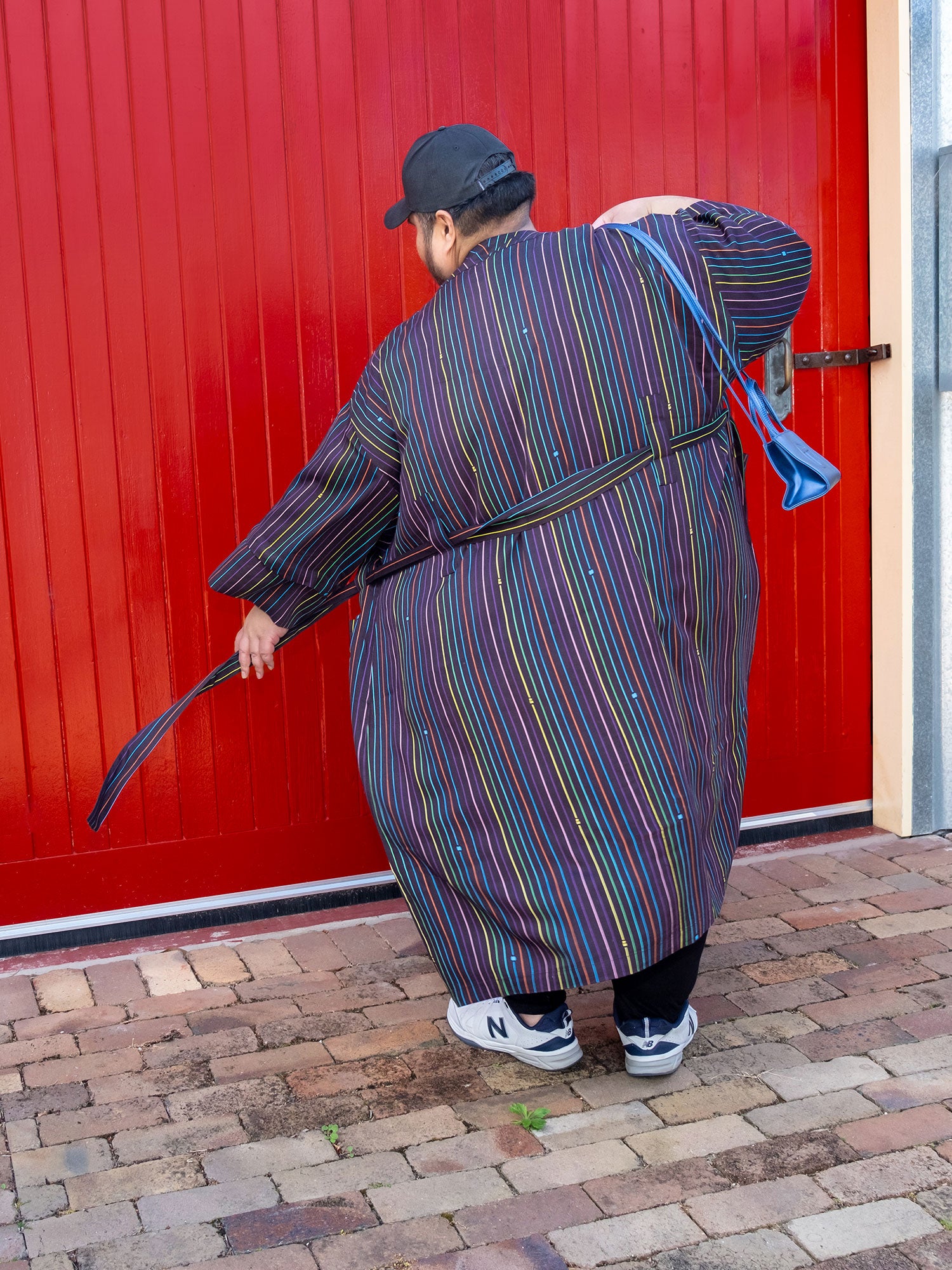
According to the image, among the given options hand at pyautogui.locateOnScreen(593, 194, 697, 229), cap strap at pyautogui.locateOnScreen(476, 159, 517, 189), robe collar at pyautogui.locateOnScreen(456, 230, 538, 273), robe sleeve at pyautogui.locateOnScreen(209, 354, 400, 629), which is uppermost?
cap strap at pyautogui.locateOnScreen(476, 159, 517, 189)

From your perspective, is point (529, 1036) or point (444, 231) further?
point (529, 1036)

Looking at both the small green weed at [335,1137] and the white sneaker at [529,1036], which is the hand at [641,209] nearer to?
the white sneaker at [529,1036]

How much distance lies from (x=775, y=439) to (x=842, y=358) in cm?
165

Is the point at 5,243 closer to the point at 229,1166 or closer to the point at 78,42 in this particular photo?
the point at 78,42

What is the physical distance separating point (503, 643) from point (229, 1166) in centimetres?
101

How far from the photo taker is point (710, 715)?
238 centimetres

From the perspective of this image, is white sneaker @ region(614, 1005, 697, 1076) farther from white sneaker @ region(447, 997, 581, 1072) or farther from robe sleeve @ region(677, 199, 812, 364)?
robe sleeve @ region(677, 199, 812, 364)

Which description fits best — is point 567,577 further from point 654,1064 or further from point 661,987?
point 654,1064

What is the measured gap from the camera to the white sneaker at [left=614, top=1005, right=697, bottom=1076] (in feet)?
7.99

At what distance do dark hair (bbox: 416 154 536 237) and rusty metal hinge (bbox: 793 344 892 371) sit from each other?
1524mm

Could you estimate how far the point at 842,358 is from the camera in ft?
12.0

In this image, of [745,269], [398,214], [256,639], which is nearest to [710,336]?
[745,269]

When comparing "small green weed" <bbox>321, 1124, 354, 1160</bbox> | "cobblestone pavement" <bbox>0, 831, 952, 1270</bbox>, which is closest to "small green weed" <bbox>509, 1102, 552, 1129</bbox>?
"cobblestone pavement" <bbox>0, 831, 952, 1270</bbox>

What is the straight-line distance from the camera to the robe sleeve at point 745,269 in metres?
2.21
